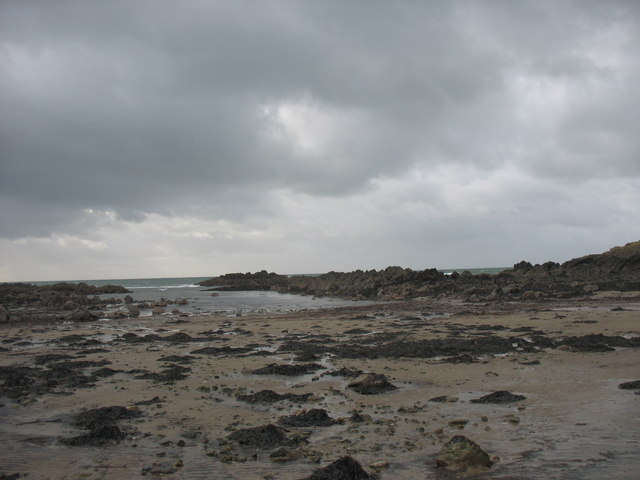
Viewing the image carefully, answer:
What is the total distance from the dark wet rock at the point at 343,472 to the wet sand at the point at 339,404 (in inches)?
10.3

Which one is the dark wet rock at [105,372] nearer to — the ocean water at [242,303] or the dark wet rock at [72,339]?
the dark wet rock at [72,339]

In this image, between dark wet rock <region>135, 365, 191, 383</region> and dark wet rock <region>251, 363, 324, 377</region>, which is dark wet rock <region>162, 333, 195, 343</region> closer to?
dark wet rock <region>135, 365, 191, 383</region>

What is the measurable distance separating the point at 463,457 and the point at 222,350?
11279 millimetres

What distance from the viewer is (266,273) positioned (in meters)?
97.8

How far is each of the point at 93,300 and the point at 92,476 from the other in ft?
147

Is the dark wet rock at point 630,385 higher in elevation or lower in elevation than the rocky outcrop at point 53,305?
higher

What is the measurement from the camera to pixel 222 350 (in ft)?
49.7

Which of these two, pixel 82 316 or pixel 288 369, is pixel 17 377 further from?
pixel 82 316

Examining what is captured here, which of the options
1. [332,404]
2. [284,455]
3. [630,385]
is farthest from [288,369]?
[630,385]

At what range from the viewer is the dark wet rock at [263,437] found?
20.6ft

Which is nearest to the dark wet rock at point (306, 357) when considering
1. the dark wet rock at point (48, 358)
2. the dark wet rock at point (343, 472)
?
the dark wet rock at point (48, 358)

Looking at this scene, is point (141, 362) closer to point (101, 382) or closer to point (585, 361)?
point (101, 382)

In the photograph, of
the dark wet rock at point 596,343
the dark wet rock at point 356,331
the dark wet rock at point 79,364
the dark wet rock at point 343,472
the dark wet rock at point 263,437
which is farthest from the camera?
the dark wet rock at point 356,331

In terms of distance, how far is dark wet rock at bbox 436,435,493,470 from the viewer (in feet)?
17.1
